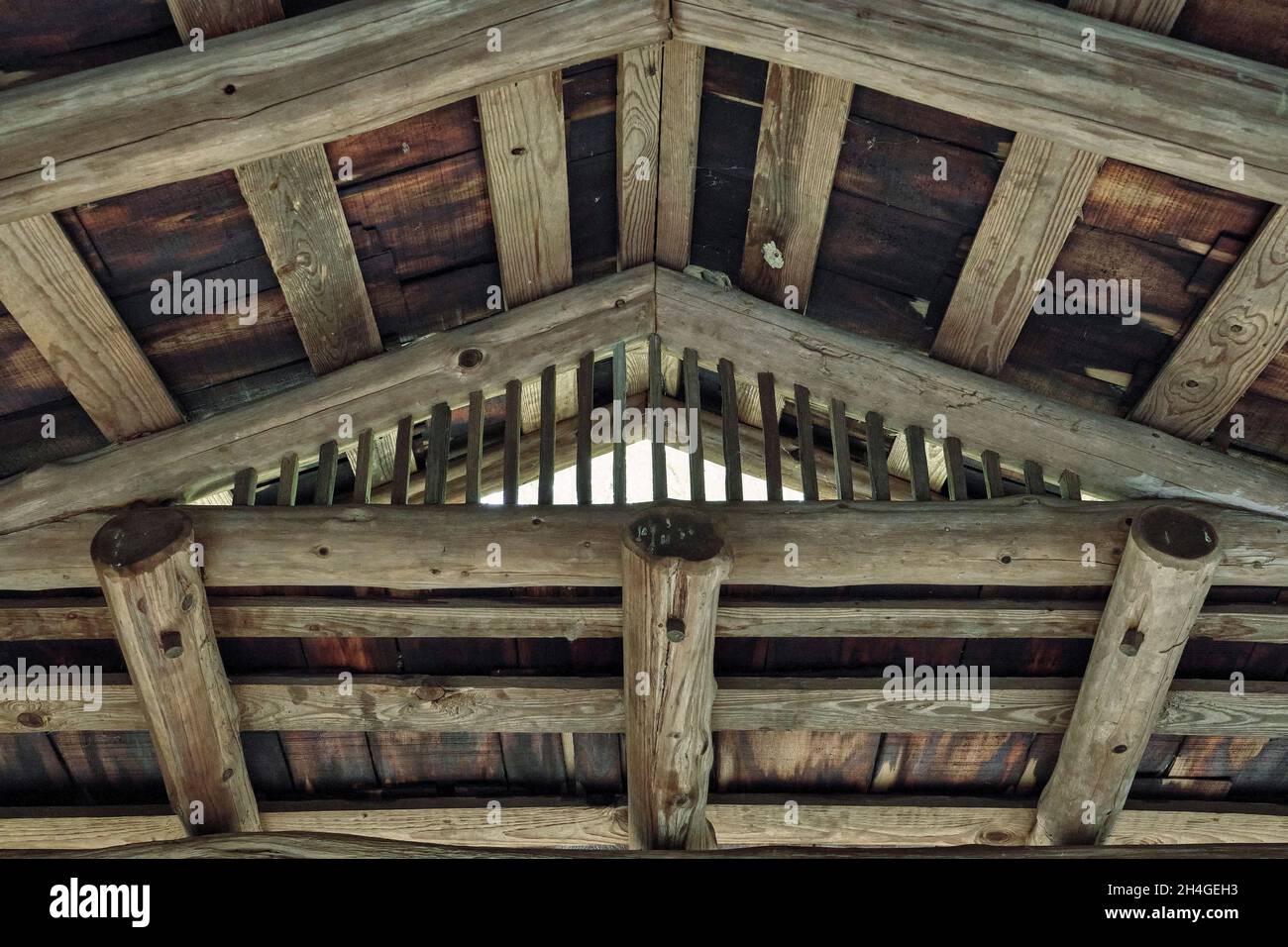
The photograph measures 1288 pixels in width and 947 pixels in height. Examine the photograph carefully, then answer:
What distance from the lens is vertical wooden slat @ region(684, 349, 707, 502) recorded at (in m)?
3.24

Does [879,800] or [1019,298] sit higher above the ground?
[1019,298]

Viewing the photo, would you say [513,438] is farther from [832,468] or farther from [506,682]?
[832,468]

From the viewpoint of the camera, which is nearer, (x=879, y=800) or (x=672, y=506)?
(x=672, y=506)

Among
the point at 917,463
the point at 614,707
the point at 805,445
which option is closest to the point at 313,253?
the point at 805,445

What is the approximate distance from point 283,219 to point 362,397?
57cm

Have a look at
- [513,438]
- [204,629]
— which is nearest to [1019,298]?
[513,438]

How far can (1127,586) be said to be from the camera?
3127mm

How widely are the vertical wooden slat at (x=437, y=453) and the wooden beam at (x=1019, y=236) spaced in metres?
1.41

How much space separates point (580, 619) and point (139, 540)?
1171 mm

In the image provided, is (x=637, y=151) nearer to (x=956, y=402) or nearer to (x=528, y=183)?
(x=528, y=183)

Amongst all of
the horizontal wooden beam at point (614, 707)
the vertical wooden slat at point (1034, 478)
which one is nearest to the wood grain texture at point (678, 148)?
the vertical wooden slat at point (1034, 478)

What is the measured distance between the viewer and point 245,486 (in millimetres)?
3363
